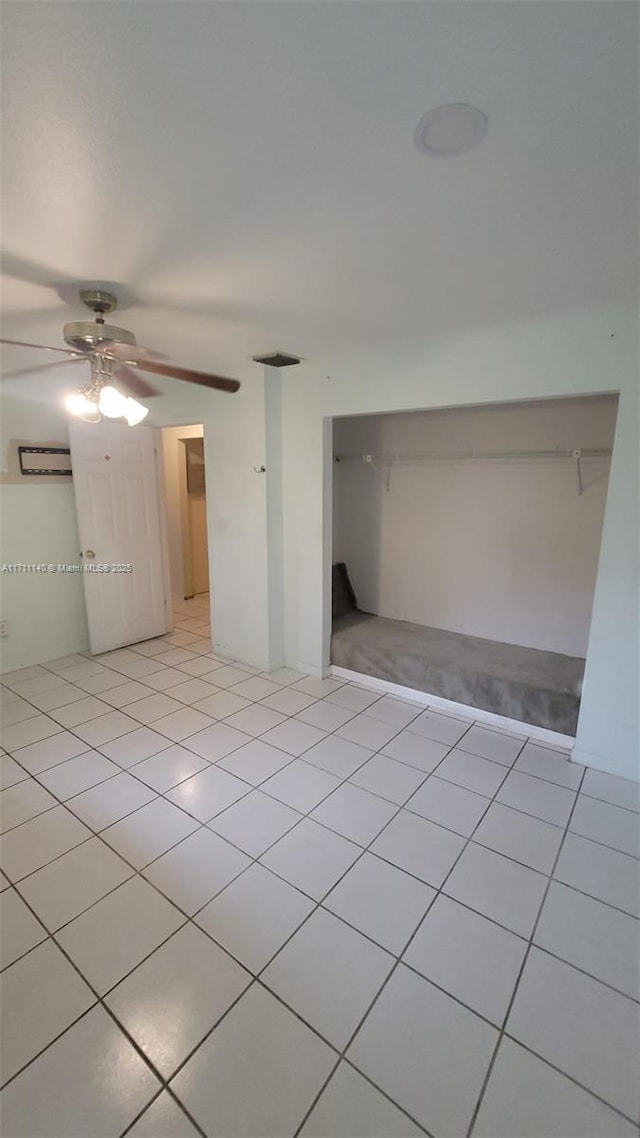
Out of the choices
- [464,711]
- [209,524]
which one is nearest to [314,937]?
[464,711]

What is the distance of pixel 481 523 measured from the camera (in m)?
3.69

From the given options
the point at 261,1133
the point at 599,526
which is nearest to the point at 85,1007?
the point at 261,1133

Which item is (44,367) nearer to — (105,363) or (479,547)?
(105,363)

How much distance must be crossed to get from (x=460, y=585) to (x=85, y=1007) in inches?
131

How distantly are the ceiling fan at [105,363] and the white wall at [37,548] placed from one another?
6.05 feet

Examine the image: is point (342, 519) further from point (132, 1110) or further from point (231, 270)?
point (132, 1110)

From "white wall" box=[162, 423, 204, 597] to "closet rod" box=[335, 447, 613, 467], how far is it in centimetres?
221

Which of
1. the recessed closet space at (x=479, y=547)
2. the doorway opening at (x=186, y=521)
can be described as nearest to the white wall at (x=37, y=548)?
the doorway opening at (x=186, y=521)

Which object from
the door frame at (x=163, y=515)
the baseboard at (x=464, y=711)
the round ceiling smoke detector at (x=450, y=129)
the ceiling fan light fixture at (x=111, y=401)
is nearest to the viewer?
the round ceiling smoke detector at (x=450, y=129)

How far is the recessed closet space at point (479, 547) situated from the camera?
3123 mm

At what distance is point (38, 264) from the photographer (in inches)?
68.1

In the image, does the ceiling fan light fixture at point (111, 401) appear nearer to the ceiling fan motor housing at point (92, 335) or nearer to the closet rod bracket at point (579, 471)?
the ceiling fan motor housing at point (92, 335)

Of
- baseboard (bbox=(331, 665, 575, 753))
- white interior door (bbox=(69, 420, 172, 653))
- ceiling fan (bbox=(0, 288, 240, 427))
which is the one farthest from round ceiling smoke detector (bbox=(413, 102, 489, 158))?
white interior door (bbox=(69, 420, 172, 653))

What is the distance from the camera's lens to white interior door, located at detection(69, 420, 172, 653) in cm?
387
